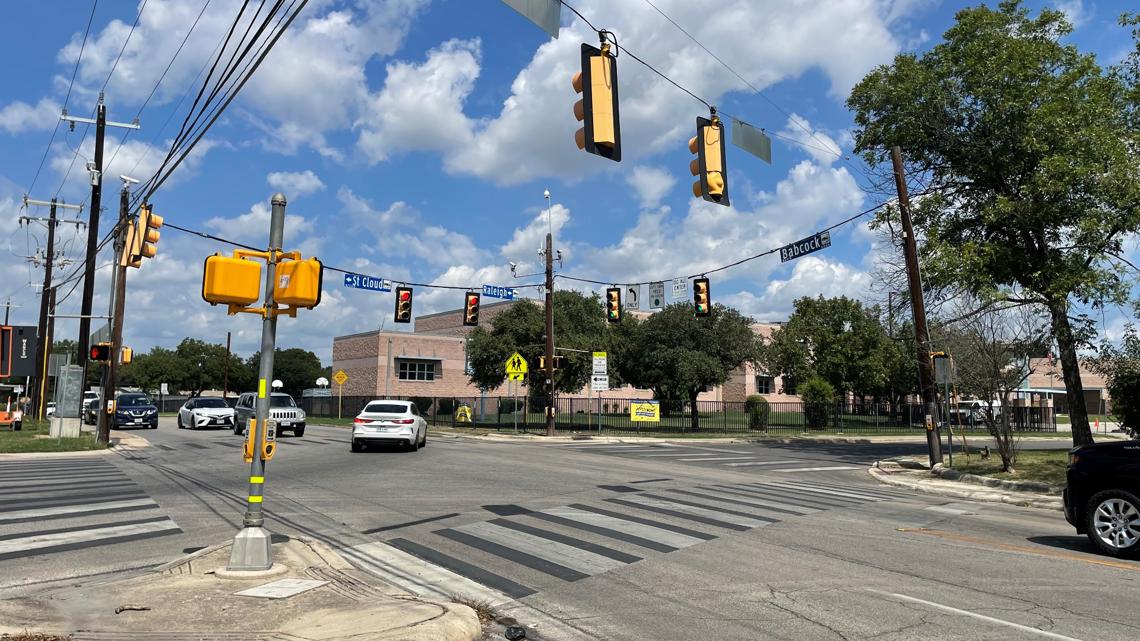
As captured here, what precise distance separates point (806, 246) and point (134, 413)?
32.5m

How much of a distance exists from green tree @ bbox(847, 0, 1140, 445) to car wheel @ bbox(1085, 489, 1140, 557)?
11.9 metres

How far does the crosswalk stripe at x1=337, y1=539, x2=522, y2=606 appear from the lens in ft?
22.3

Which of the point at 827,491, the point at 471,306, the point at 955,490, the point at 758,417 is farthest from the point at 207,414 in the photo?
the point at 955,490

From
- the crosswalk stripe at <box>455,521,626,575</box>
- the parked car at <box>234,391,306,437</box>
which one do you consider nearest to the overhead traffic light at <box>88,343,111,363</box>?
the parked car at <box>234,391,306,437</box>

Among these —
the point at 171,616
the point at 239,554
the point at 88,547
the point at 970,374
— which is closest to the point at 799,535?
the point at 239,554

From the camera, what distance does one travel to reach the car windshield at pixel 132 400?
38047 mm

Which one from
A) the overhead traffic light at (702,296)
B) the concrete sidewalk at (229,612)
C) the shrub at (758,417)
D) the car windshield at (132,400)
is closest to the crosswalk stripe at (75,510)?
the concrete sidewalk at (229,612)

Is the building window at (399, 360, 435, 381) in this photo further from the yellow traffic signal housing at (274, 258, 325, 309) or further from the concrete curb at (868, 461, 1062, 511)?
the yellow traffic signal housing at (274, 258, 325, 309)

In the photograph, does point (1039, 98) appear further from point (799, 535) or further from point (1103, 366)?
point (799, 535)

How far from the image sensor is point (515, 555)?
8.33 m

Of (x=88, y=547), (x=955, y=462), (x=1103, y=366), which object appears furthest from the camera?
(x=1103, y=366)

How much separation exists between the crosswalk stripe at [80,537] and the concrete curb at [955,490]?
14304 mm

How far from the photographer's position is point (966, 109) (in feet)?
75.9

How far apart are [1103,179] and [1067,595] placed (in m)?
15.2
